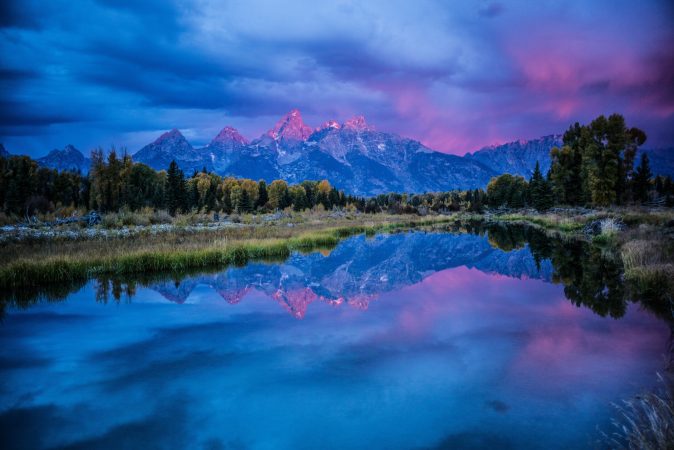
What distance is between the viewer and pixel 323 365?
868cm

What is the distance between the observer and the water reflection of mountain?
16188 millimetres

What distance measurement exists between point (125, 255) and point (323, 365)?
595 inches

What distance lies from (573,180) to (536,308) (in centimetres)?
5933

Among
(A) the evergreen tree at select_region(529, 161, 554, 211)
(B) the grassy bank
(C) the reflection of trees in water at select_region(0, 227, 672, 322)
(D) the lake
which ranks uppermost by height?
(A) the evergreen tree at select_region(529, 161, 554, 211)

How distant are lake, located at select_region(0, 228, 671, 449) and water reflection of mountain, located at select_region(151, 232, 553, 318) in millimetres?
295

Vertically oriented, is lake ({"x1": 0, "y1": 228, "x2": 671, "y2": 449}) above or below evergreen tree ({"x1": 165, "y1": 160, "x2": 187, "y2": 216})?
below

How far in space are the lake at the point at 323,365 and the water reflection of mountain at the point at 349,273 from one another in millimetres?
295

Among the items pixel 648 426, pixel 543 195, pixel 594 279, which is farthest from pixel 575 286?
pixel 543 195

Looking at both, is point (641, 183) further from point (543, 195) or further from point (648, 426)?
point (648, 426)

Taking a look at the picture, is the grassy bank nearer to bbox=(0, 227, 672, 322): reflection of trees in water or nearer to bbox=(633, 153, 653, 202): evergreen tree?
bbox=(0, 227, 672, 322): reflection of trees in water

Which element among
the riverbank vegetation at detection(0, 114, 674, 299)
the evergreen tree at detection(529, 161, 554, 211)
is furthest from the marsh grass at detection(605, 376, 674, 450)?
the evergreen tree at detection(529, 161, 554, 211)

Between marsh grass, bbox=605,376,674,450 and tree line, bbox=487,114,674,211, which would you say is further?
tree line, bbox=487,114,674,211

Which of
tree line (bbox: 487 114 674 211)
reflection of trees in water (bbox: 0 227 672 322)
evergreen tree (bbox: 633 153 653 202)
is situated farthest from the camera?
evergreen tree (bbox: 633 153 653 202)

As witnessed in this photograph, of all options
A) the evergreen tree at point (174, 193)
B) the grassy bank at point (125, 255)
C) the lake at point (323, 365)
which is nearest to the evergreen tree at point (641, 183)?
the lake at point (323, 365)
